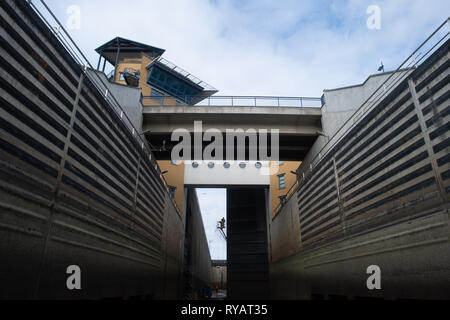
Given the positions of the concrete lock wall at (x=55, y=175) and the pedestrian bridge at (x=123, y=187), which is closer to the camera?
the concrete lock wall at (x=55, y=175)

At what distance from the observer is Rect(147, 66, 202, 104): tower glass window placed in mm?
37562

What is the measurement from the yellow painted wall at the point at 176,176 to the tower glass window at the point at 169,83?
962cm

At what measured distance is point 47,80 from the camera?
6.30 meters

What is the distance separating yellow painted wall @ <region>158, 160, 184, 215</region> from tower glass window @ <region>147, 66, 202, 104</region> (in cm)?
962

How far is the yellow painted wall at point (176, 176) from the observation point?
99.8 feet

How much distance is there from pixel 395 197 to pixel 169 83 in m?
35.0

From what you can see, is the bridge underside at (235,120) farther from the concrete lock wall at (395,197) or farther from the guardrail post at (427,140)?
the guardrail post at (427,140)

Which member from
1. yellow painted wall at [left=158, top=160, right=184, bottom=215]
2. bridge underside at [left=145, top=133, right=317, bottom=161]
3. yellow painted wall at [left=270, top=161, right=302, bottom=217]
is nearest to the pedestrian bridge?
bridge underside at [left=145, top=133, right=317, bottom=161]

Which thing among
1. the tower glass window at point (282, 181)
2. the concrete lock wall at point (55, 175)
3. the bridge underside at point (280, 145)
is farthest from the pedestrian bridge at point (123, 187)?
the tower glass window at point (282, 181)

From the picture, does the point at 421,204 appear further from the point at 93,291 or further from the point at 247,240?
the point at 247,240

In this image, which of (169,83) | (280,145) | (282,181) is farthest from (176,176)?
(169,83)

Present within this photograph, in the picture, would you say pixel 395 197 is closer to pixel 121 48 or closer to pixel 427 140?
pixel 427 140

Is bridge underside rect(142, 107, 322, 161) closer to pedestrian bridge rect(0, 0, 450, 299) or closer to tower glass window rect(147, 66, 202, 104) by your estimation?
pedestrian bridge rect(0, 0, 450, 299)

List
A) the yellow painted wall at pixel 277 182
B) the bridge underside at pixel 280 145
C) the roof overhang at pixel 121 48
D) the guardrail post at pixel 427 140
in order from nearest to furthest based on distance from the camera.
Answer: the guardrail post at pixel 427 140, the bridge underside at pixel 280 145, the yellow painted wall at pixel 277 182, the roof overhang at pixel 121 48
